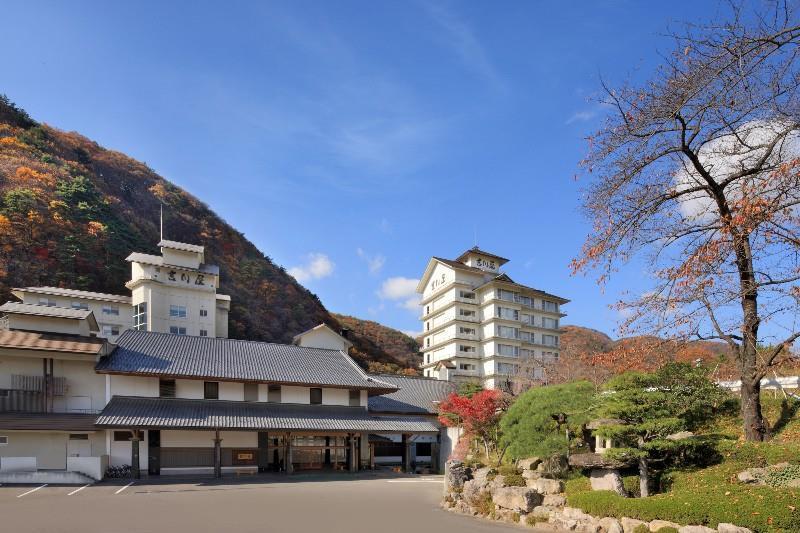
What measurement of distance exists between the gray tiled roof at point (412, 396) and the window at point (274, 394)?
648cm

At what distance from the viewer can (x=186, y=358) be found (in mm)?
29922

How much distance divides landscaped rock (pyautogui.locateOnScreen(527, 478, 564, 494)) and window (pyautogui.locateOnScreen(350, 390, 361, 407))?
59.8 ft

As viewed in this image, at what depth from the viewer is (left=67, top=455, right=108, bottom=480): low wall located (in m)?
23.4

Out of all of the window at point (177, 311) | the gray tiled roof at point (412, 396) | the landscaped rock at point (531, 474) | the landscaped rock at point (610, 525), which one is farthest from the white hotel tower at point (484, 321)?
the landscaped rock at point (610, 525)

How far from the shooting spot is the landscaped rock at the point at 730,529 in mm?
9867

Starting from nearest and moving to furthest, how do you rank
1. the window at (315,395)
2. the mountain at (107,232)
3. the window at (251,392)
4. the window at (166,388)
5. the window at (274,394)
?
the window at (166,388) → the window at (251,392) → the window at (274,394) → the window at (315,395) → the mountain at (107,232)

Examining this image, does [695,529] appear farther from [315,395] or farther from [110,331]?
[110,331]

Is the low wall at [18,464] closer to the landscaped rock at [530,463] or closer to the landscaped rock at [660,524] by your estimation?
the landscaped rock at [530,463]

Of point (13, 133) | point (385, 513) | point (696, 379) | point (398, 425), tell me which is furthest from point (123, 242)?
point (696, 379)

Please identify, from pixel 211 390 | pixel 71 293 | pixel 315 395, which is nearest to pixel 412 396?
pixel 315 395

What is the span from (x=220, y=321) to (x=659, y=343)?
4832 cm

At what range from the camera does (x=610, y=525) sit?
12328 millimetres

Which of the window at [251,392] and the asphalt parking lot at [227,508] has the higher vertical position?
the window at [251,392]

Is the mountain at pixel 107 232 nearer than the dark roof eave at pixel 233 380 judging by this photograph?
No
